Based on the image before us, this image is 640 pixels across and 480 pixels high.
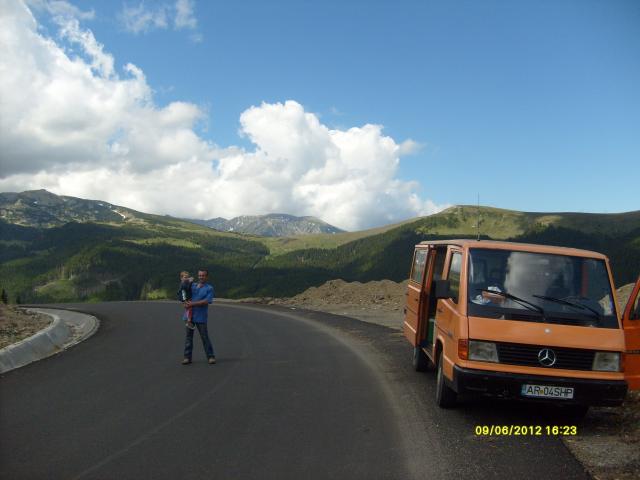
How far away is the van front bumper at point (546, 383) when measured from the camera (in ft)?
21.1

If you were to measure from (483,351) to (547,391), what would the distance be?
2.66ft

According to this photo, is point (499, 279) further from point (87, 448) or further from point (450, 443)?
point (87, 448)

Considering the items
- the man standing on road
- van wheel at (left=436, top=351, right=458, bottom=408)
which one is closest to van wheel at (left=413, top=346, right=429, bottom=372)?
van wheel at (left=436, top=351, right=458, bottom=408)

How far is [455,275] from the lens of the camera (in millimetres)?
8008

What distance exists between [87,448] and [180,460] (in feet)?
3.55

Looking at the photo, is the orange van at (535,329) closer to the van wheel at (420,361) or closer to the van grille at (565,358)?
the van grille at (565,358)

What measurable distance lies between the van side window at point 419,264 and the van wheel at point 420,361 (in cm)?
132

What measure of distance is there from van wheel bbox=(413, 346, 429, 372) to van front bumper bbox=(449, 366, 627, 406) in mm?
3588

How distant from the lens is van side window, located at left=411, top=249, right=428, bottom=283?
10711 millimetres

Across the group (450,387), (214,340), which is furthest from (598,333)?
(214,340)

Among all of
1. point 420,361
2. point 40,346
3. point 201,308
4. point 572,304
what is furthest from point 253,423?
point 40,346

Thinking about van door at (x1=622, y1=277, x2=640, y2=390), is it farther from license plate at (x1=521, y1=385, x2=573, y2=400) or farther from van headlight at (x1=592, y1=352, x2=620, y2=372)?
license plate at (x1=521, y1=385, x2=573, y2=400)

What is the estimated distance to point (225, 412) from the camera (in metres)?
7.30

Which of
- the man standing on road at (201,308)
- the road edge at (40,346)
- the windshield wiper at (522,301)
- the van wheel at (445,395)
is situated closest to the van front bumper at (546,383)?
the windshield wiper at (522,301)
